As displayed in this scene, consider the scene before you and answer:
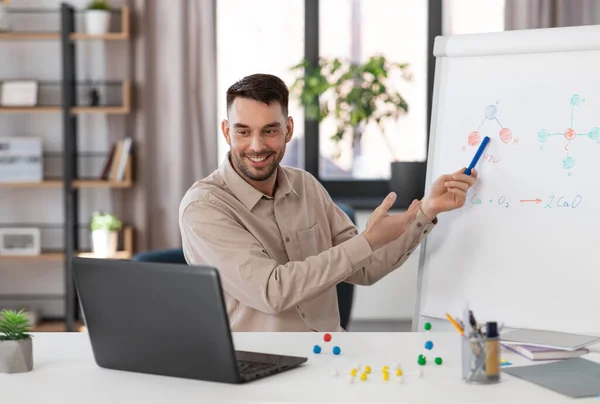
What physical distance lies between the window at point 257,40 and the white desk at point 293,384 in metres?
3.21

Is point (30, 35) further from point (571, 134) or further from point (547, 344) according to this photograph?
point (547, 344)

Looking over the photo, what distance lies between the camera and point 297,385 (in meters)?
1.57

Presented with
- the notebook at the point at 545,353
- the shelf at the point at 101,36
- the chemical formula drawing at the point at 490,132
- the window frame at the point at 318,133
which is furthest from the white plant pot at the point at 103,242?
the notebook at the point at 545,353

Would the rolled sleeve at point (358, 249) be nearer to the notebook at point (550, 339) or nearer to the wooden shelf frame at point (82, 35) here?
the notebook at point (550, 339)

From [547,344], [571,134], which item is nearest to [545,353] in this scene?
[547,344]

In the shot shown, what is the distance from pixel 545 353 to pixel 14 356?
104cm

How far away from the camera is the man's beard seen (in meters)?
2.31

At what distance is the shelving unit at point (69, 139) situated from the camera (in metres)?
4.57

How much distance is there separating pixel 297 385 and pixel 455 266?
921 mm

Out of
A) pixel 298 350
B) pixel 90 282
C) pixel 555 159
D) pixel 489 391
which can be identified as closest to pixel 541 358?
pixel 489 391

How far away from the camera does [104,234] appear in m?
4.60

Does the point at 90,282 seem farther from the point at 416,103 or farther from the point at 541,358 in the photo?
the point at 416,103

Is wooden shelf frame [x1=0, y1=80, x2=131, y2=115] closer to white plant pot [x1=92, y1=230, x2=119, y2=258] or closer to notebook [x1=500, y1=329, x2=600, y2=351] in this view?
white plant pot [x1=92, y1=230, x2=119, y2=258]

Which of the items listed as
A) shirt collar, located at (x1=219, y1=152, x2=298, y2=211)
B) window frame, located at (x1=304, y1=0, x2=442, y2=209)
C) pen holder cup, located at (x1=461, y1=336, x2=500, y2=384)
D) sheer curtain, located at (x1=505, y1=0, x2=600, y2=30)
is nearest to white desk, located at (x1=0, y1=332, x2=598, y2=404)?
pen holder cup, located at (x1=461, y1=336, x2=500, y2=384)
